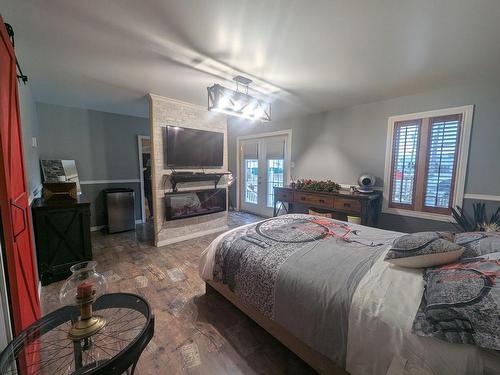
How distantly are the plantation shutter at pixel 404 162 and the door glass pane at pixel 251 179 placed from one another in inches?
116

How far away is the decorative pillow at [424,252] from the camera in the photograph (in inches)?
49.2

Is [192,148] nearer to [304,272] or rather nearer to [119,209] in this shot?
[119,209]

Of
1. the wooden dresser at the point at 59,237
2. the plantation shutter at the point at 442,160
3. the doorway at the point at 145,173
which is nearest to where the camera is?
the wooden dresser at the point at 59,237

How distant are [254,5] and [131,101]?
2.87 metres

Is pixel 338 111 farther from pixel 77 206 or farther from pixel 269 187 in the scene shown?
pixel 77 206

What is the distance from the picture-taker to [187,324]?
183cm

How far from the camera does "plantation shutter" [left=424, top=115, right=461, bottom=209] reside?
2.81 metres

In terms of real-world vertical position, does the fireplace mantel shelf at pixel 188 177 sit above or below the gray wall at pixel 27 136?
below

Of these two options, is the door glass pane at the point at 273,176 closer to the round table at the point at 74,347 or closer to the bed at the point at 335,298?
the bed at the point at 335,298

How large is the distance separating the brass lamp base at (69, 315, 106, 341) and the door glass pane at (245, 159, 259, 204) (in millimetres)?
4678

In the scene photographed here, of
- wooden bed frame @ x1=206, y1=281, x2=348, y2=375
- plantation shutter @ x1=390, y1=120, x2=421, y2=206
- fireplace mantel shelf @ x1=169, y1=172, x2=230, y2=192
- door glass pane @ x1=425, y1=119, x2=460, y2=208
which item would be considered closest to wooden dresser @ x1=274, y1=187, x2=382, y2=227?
plantation shutter @ x1=390, y1=120, x2=421, y2=206

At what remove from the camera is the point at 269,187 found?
5.21m

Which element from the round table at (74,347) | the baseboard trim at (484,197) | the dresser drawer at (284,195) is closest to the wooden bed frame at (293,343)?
the round table at (74,347)

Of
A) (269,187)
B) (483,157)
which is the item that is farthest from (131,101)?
(483,157)
